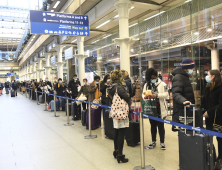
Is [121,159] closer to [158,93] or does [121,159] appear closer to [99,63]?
[158,93]

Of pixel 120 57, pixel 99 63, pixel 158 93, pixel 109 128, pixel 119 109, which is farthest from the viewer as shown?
pixel 99 63

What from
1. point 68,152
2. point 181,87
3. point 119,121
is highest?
point 181,87

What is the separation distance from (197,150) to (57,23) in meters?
7.67

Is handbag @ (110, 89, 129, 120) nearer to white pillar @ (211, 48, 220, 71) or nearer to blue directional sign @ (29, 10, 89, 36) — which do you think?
white pillar @ (211, 48, 220, 71)

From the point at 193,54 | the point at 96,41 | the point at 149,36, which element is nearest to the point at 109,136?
the point at 193,54

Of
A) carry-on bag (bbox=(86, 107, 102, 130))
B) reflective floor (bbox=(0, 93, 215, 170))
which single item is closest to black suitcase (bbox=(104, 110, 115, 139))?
reflective floor (bbox=(0, 93, 215, 170))

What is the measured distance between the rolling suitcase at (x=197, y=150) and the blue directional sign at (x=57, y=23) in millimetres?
7127

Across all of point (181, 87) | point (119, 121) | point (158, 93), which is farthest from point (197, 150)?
point (158, 93)

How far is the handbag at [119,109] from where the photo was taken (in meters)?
3.74

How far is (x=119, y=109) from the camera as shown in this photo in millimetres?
3756

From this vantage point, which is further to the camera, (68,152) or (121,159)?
(68,152)

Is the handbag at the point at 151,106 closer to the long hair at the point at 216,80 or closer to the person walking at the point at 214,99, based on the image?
the person walking at the point at 214,99

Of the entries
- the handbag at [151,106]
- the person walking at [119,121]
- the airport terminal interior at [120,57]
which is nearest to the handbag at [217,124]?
the airport terminal interior at [120,57]

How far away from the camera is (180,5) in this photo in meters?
8.34
